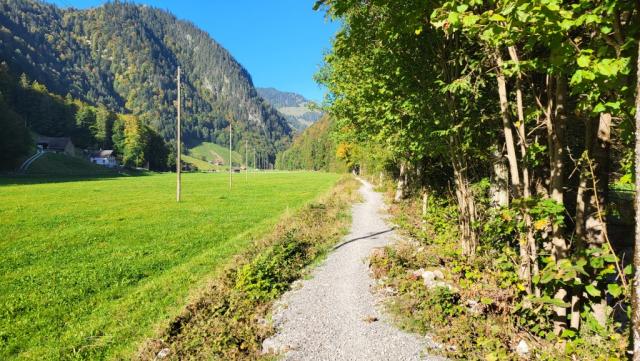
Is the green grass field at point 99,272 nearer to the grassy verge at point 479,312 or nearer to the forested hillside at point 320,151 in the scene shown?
the grassy verge at point 479,312

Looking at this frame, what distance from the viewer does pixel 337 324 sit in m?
7.62

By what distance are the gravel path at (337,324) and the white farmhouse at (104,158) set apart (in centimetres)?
13998

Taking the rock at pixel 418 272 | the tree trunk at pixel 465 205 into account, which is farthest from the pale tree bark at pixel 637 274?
the tree trunk at pixel 465 205

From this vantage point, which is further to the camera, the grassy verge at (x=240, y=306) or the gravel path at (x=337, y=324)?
the grassy verge at (x=240, y=306)

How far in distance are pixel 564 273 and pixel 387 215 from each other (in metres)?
18.4

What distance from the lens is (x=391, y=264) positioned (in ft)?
35.8

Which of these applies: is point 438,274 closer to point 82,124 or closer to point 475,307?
point 475,307

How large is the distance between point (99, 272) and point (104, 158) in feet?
452

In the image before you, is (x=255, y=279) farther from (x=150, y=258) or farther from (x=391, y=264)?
(x=150, y=258)

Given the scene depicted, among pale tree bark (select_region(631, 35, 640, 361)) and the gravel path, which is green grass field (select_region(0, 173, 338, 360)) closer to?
the gravel path

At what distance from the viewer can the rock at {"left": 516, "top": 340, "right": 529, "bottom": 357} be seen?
5870mm

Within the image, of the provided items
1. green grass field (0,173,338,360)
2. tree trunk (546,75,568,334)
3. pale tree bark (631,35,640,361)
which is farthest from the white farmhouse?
pale tree bark (631,35,640,361)

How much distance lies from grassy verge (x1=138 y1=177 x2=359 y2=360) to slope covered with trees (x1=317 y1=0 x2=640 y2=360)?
11.6ft

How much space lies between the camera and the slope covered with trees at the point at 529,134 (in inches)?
157
